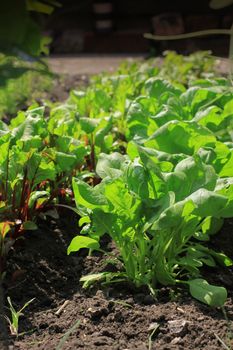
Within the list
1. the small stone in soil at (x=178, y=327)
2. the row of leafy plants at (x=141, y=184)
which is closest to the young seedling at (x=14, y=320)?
the row of leafy plants at (x=141, y=184)

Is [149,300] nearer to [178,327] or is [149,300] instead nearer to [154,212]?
[178,327]

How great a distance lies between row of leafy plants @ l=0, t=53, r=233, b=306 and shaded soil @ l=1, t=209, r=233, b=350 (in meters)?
0.06

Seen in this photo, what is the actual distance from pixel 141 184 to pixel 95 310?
0.49m

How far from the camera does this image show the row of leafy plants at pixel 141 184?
2500 millimetres

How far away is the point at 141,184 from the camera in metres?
2.54

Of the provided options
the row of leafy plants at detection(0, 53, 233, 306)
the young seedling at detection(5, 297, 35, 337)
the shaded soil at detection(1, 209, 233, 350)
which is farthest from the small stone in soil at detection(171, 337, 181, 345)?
the young seedling at detection(5, 297, 35, 337)

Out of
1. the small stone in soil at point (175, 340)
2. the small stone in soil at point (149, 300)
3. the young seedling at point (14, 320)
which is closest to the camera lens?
the small stone in soil at point (175, 340)

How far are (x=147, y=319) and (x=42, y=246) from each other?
0.76 meters

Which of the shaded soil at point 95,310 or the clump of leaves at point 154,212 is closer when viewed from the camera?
the shaded soil at point 95,310

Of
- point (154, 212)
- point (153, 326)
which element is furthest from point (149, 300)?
point (154, 212)

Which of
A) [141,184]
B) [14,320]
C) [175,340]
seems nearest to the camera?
[175,340]

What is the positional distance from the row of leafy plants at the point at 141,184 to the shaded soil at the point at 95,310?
0.21ft

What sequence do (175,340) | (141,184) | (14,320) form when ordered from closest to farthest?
(175,340), (14,320), (141,184)

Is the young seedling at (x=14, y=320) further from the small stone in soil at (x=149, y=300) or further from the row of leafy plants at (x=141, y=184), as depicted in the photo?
the small stone in soil at (x=149, y=300)
